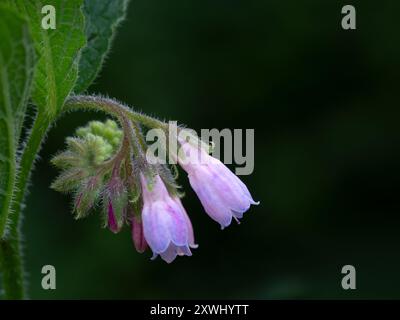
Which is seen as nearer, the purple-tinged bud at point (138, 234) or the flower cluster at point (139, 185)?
the flower cluster at point (139, 185)

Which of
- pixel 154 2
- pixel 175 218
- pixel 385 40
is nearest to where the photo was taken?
pixel 175 218

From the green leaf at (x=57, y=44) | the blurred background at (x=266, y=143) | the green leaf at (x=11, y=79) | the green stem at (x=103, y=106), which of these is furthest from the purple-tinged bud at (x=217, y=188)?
the blurred background at (x=266, y=143)

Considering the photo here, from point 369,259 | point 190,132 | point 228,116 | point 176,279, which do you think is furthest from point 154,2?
point 190,132

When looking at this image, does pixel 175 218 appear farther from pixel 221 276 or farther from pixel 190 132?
pixel 221 276

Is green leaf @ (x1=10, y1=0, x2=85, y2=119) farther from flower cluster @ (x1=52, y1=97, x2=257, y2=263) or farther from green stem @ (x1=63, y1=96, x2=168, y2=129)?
flower cluster @ (x1=52, y1=97, x2=257, y2=263)

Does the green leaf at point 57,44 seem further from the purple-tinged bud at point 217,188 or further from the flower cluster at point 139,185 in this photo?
the purple-tinged bud at point 217,188

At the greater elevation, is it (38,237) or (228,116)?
(228,116)
